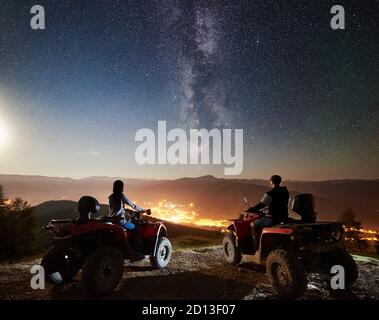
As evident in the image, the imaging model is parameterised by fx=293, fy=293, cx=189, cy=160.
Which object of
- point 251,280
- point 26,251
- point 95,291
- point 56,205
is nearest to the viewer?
point 95,291

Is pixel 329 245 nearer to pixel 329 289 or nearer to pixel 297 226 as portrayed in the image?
pixel 297 226

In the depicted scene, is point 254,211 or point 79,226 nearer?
point 79,226

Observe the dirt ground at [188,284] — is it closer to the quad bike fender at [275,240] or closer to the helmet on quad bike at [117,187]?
the quad bike fender at [275,240]

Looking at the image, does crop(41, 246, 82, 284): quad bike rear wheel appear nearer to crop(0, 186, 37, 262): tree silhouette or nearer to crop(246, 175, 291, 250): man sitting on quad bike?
crop(246, 175, 291, 250): man sitting on quad bike

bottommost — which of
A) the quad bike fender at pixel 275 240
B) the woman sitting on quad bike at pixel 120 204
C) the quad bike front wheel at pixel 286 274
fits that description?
the quad bike front wheel at pixel 286 274

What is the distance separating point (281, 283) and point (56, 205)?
360ft

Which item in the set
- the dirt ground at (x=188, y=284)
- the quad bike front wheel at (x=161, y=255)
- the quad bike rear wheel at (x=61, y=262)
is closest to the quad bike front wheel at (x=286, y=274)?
the dirt ground at (x=188, y=284)

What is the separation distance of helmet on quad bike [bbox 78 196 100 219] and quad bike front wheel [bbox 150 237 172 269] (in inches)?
100

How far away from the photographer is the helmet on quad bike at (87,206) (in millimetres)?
6317

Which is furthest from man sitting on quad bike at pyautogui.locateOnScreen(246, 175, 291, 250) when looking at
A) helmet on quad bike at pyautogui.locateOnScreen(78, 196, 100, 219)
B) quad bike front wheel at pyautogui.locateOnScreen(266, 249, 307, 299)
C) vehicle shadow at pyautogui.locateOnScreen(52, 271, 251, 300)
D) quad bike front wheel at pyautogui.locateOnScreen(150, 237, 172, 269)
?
helmet on quad bike at pyautogui.locateOnScreen(78, 196, 100, 219)

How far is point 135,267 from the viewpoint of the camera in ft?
28.6

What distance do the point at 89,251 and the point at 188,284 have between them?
2404 millimetres

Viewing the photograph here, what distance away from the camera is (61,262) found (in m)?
6.51

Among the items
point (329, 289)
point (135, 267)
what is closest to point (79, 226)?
point (135, 267)
